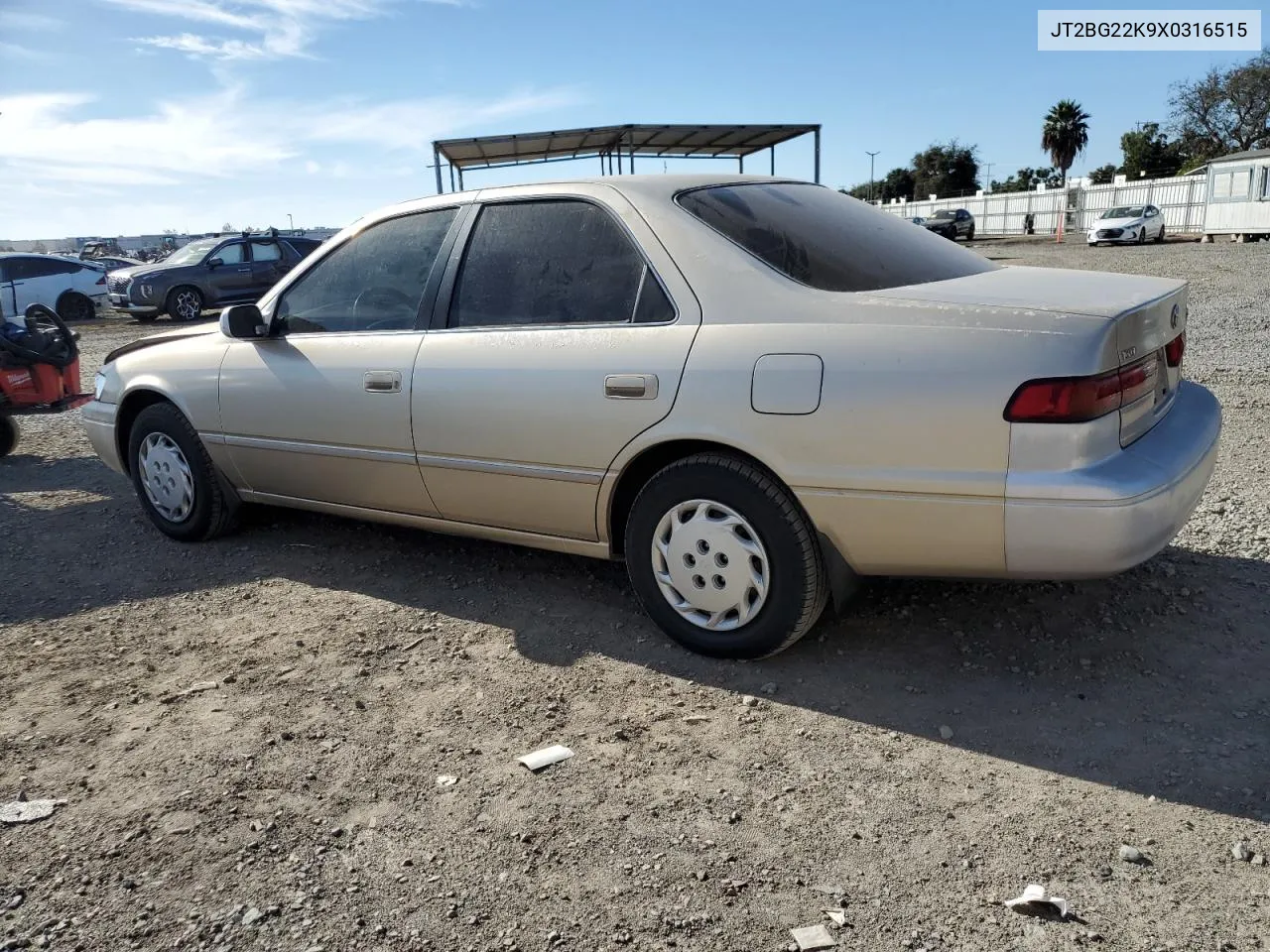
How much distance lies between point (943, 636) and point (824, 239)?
1468 millimetres

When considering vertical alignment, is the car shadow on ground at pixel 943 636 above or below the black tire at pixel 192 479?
below

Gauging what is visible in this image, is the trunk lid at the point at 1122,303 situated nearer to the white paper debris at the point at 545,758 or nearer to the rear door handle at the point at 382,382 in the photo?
the white paper debris at the point at 545,758

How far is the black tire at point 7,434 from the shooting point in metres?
7.26

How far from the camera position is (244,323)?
4.39 metres

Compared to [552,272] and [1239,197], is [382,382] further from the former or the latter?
[1239,197]

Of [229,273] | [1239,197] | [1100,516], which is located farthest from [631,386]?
[1239,197]

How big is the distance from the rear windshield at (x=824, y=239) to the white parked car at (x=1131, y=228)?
3168 centimetres

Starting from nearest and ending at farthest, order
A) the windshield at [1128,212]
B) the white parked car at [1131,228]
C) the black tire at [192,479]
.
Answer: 1. the black tire at [192,479]
2. the white parked car at [1131,228]
3. the windshield at [1128,212]

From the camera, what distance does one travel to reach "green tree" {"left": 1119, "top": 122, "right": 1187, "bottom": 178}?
190ft

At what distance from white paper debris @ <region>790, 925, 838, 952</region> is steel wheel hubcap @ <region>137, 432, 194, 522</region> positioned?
383 cm

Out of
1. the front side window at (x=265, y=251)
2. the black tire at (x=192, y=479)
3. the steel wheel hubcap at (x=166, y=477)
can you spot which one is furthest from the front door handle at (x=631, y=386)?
the front side window at (x=265, y=251)

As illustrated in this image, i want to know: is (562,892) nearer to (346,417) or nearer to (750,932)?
(750,932)

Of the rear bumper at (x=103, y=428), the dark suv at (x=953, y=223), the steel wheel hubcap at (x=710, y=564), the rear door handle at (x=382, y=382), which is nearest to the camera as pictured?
the steel wheel hubcap at (x=710, y=564)

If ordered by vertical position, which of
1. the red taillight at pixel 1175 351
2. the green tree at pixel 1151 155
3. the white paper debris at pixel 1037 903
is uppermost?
the green tree at pixel 1151 155
